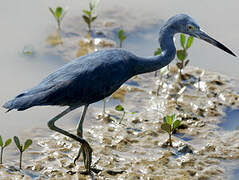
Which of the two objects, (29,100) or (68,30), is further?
(68,30)

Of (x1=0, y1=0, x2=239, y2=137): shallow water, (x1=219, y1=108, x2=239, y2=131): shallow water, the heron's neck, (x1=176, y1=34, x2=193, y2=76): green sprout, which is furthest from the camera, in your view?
(x1=176, y1=34, x2=193, y2=76): green sprout

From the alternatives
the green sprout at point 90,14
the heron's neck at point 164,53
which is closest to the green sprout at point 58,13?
the green sprout at point 90,14

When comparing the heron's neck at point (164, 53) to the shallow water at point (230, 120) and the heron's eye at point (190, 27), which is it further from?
the shallow water at point (230, 120)

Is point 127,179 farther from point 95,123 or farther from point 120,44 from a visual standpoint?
point 120,44

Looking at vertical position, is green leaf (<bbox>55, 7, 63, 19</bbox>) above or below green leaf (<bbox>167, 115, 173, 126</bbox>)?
above

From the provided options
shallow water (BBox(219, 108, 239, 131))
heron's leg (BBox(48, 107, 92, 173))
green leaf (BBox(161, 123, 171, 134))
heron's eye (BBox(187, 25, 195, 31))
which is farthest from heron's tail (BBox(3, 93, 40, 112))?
shallow water (BBox(219, 108, 239, 131))

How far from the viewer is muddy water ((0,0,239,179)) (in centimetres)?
542

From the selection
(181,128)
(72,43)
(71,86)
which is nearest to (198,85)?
(181,128)

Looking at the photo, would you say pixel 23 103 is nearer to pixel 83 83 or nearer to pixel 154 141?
pixel 83 83

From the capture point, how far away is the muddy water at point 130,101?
5.42 m

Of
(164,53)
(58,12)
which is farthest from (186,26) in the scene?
(58,12)

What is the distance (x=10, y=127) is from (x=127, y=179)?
5.50 ft

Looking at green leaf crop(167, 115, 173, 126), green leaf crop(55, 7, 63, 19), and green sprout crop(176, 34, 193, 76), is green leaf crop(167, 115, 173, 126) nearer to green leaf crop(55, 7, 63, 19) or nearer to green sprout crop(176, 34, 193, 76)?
green sprout crop(176, 34, 193, 76)

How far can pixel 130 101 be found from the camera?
6.62 metres
